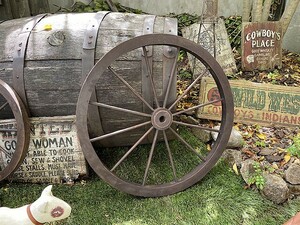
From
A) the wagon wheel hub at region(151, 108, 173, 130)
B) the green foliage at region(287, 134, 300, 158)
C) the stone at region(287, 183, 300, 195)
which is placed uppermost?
the wagon wheel hub at region(151, 108, 173, 130)

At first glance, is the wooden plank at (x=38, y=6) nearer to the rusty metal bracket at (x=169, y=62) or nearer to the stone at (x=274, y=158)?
the rusty metal bracket at (x=169, y=62)

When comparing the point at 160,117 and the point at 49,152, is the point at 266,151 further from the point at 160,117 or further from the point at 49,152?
the point at 49,152

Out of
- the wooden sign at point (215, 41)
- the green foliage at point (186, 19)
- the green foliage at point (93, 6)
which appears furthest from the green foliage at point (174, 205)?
the green foliage at point (93, 6)

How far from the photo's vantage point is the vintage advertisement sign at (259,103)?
3148mm

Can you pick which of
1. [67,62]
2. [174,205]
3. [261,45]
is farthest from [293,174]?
[67,62]

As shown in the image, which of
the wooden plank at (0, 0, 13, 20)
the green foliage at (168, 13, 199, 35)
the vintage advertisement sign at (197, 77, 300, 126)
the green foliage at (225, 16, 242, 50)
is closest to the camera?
the vintage advertisement sign at (197, 77, 300, 126)

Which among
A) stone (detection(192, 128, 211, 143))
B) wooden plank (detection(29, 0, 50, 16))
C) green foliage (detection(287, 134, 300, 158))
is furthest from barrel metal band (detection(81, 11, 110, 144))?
wooden plank (detection(29, 0, 50, 16))

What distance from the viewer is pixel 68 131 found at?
2.60 metres

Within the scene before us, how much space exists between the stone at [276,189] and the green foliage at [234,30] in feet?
7.20

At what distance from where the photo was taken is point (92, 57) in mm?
2422

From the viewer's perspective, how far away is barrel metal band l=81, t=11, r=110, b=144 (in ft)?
7.95

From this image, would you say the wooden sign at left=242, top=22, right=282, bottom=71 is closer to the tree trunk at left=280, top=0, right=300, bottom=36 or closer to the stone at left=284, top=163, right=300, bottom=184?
the tree trunk at left=280, top=0, right=300, bottom=36

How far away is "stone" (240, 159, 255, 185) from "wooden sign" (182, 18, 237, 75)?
129cm

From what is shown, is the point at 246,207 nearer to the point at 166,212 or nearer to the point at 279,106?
the point at 166,212
